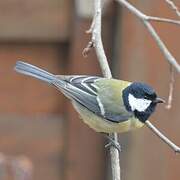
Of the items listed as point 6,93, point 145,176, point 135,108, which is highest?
point 135,108

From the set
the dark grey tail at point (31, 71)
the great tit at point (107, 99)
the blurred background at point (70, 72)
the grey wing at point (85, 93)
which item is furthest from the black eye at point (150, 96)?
the blurred background at point (70, 72)

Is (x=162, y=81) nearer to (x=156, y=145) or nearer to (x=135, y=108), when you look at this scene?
(x=156, y=145)

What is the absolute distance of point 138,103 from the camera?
281 cm

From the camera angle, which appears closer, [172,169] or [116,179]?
[116,179]

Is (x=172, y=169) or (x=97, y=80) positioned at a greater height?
(x=97, y=80)

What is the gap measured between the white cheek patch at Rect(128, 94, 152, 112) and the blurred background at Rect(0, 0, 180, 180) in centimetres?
72

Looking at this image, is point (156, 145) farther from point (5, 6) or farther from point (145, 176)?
point (5, 6)

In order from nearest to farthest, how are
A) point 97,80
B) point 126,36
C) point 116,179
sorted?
point 116,179 → point 97,80 → point 126,36

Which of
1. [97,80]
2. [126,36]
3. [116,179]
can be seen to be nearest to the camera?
[116,179]

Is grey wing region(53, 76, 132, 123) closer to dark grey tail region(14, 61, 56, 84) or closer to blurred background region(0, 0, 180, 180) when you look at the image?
dark grey tail region(14, 61, 56, 84)

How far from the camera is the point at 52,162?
374 cm

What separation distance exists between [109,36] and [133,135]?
44 cm

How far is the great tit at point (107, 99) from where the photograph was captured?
2.78 metres

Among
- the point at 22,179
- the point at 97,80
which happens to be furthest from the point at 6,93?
the point at 22,179
